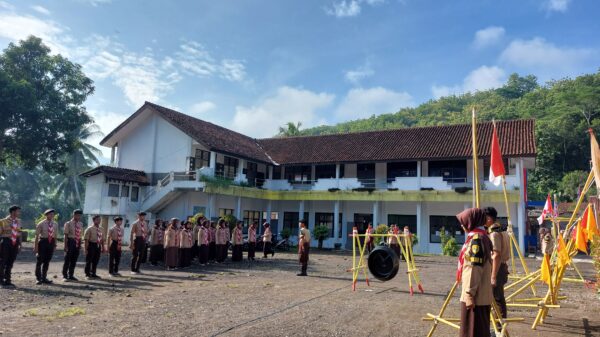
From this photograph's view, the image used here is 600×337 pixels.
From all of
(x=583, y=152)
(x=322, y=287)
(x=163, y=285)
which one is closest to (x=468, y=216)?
(x=322, y=287)

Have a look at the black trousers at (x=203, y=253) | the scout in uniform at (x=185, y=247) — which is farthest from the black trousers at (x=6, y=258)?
the black trousers at (x=203, y=253)

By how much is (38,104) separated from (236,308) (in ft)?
75.1

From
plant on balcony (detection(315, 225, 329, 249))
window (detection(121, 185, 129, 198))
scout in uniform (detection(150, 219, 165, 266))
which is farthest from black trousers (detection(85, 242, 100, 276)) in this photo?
plant on balcony (detection(315, 225, 329, 249))

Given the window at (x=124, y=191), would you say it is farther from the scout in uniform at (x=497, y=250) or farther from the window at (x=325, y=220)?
the scout in uniform at (x=497, y=250)

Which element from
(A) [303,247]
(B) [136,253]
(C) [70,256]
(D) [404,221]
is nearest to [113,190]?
(B) [136,253]

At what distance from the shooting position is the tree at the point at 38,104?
23297 millimetres

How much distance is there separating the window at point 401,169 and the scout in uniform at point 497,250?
66.3 ft

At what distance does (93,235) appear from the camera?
1134 cm

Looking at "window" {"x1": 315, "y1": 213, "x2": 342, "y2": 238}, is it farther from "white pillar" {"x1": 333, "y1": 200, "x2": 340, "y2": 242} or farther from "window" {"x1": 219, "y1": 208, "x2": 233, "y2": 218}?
"window" {"x1": 219, "y1": 208, "x2": 233, "y2": 218}

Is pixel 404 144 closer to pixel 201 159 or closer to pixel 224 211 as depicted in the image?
pixel 224 211

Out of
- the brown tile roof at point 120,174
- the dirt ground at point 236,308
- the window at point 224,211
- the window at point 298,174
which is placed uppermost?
the window at point 298,174

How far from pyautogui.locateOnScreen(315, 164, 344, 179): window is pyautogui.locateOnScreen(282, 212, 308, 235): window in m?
2.90

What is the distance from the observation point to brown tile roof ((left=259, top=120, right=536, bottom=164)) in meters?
24.6

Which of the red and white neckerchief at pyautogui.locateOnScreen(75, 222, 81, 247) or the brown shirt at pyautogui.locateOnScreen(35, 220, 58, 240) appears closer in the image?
the brown shirt at pyautogui.locateOnScreen(35, 220, 58, 240)
